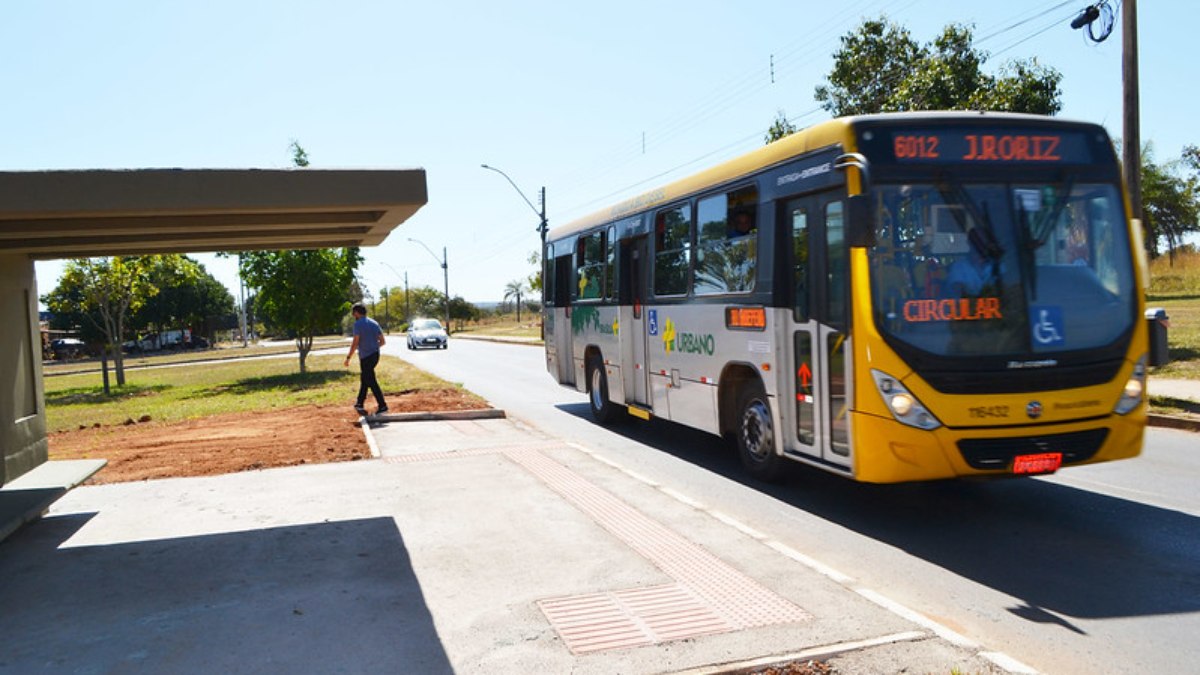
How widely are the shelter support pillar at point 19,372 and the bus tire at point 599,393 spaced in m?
7.44

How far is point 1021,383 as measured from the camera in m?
6.49

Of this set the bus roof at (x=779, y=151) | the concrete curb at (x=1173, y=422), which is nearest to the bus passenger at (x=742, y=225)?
the bus roof at (x=779, y=151)

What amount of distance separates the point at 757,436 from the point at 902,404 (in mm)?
2438

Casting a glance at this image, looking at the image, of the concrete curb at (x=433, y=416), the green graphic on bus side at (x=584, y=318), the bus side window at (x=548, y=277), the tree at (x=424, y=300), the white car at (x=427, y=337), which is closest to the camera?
the green graphic on bus side at (x=584, y=318)

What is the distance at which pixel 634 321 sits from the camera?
1191cm

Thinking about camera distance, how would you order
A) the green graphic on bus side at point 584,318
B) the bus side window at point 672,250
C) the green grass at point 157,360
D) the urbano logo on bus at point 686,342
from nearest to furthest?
the urbano logo on bus at point 686,342 → the bus side window at point 672,250 → the green graphic on bus side at point 584,318 → the green grass at point 157,360

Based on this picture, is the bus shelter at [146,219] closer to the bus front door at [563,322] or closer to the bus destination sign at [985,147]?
the bus destination sign at [985,147]

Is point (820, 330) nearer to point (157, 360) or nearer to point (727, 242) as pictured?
point (727, 242)

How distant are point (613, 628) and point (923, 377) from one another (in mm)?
3097

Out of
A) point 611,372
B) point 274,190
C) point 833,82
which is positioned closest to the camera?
point 274,190

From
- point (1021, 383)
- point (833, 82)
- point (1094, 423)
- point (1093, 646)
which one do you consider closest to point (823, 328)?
point (1021, 383)

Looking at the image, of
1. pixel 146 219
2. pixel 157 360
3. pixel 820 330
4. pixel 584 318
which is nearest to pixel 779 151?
pixel 820 330

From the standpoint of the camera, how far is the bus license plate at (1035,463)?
646 cm

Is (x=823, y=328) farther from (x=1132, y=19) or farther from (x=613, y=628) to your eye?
(x=1132, y=19)
